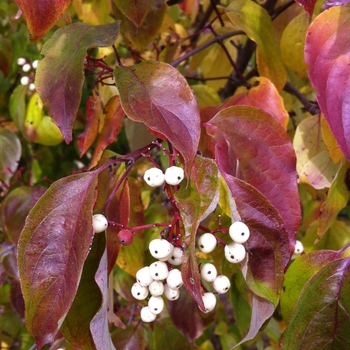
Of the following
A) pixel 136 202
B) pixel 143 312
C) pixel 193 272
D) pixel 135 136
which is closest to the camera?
pixel 193 272

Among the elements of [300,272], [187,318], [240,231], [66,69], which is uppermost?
[66,69]

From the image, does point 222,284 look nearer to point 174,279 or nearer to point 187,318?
point 174,279

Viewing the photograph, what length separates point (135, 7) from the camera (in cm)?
46

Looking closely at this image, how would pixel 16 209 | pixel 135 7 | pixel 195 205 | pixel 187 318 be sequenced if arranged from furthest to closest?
pixel 16 209
pixel 187 318
pixel 135 7
pixel 195 205

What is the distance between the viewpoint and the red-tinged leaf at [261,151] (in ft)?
1.40

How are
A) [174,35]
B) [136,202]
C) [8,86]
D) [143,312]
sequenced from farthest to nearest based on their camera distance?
1. [8,86]
2. [174,35]
3. [136,202]
4. [143,312]

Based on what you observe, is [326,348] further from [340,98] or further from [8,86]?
[8,86]

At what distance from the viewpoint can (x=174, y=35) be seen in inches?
35.3

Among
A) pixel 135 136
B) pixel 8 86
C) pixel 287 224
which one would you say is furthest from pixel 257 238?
pixel 8 86

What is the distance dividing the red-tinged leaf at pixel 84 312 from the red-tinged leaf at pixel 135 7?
0.23 meters

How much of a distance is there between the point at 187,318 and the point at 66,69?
368 millimetres

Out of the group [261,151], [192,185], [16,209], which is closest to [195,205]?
[192,185]

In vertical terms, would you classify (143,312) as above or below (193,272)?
below

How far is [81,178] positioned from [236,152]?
0.15m
